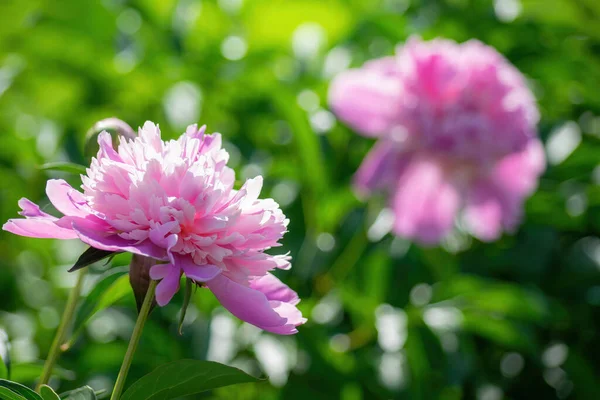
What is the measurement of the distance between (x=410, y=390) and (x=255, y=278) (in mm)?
601

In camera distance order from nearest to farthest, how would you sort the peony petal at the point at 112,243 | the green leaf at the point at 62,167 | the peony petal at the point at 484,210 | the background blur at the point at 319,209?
the peony petal at the point at 112,243 < the green leaf at the point at 62,167 < the background blur at the point at 319,209 < the peony petal at the point at 484,210

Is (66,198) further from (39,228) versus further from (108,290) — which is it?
(108,290)

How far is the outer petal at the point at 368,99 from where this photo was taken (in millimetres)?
1056

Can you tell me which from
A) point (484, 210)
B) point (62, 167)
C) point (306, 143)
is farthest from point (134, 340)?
point (484, 210)

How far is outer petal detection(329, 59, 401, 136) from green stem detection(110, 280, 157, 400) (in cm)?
68

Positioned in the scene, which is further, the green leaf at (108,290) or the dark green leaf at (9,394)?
the green leaf at (108,290)

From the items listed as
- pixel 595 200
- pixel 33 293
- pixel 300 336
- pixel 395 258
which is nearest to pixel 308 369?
pixel 300 336

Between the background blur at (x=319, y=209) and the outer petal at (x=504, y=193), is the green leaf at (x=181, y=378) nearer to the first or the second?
the background blur at (x=319, y=209)

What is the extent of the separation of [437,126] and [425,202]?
0.11m

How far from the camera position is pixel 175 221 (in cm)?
39

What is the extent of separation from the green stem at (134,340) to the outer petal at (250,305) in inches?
1.2

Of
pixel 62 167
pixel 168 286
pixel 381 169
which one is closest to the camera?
pixel 168 286

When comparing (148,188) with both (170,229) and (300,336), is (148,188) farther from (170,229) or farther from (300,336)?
(300,336)

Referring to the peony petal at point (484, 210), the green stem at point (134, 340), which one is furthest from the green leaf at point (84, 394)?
the peony petal at point (484, 210)
